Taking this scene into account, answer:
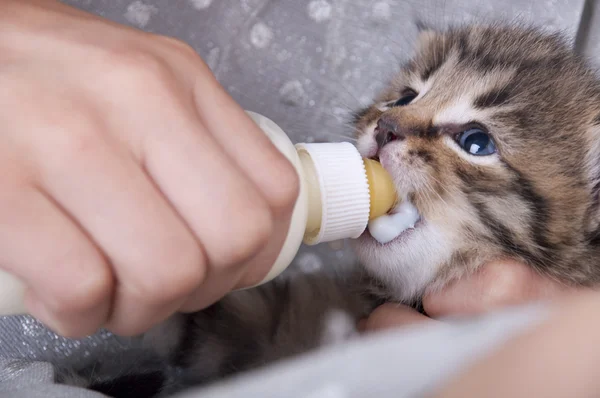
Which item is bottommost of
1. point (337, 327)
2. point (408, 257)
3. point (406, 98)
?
point (337, 327)

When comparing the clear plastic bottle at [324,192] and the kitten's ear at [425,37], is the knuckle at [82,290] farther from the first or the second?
the kitten's ear at [425,37]

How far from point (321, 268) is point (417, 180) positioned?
0.38m

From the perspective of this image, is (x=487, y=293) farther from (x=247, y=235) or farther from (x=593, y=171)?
(x=247, y=235)

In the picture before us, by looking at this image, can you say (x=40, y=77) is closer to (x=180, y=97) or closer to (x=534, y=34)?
(x=180, y=97)

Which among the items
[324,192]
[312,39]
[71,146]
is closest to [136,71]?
[71,146]

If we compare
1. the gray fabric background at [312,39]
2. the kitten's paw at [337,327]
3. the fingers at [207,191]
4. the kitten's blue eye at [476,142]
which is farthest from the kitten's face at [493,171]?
the fingers at [207,191]

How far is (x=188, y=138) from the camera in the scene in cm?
39

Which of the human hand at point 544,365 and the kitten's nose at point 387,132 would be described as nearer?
the human hand at point 544,365

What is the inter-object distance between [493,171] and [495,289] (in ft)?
0.50

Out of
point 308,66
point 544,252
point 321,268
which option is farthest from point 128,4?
Result: point 544,252

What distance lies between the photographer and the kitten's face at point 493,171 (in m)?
0.70

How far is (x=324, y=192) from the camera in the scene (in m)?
0.54

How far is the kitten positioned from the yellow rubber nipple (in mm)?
A: 63

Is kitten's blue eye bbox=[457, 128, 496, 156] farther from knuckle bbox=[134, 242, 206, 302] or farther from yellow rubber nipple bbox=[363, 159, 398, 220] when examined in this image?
knuckle bbox=[134, 242, 206, 302]
